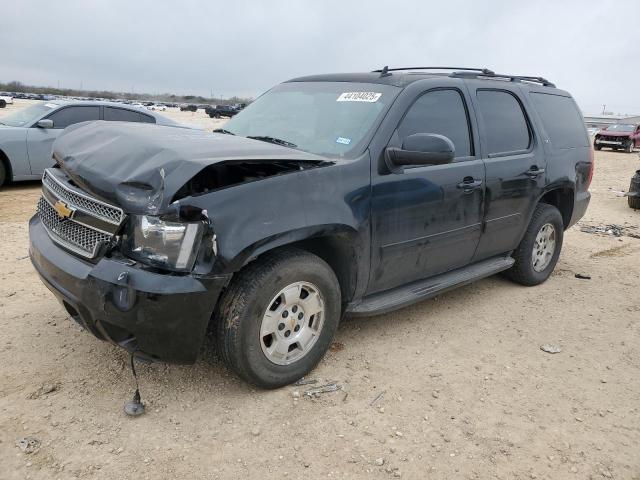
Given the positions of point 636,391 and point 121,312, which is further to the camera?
point 636,391

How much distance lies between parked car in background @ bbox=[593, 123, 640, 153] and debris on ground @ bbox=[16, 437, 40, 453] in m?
28.8

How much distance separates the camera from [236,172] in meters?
2.91

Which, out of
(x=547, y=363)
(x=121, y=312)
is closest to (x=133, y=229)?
(x=121, y=312)

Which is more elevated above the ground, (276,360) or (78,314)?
(78,314)

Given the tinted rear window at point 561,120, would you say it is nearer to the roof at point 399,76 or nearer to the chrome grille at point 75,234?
the roof at point 399,76

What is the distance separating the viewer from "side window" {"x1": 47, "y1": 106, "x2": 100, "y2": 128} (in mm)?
8820

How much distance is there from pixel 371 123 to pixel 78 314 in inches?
83.8

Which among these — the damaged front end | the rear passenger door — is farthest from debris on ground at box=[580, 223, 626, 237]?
the damaged front end

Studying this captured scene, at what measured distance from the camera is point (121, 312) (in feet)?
8.43

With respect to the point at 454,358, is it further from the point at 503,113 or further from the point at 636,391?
the point at 503,113

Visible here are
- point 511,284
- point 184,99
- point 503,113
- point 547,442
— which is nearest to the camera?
point 547,442

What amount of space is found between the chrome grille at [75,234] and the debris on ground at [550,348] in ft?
10.2

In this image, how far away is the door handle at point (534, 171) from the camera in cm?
466

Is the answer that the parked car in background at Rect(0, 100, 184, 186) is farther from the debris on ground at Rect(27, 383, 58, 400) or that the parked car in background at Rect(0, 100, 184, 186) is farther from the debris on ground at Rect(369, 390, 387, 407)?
the debris on ground at Rect(369, 390, 387, 407)
